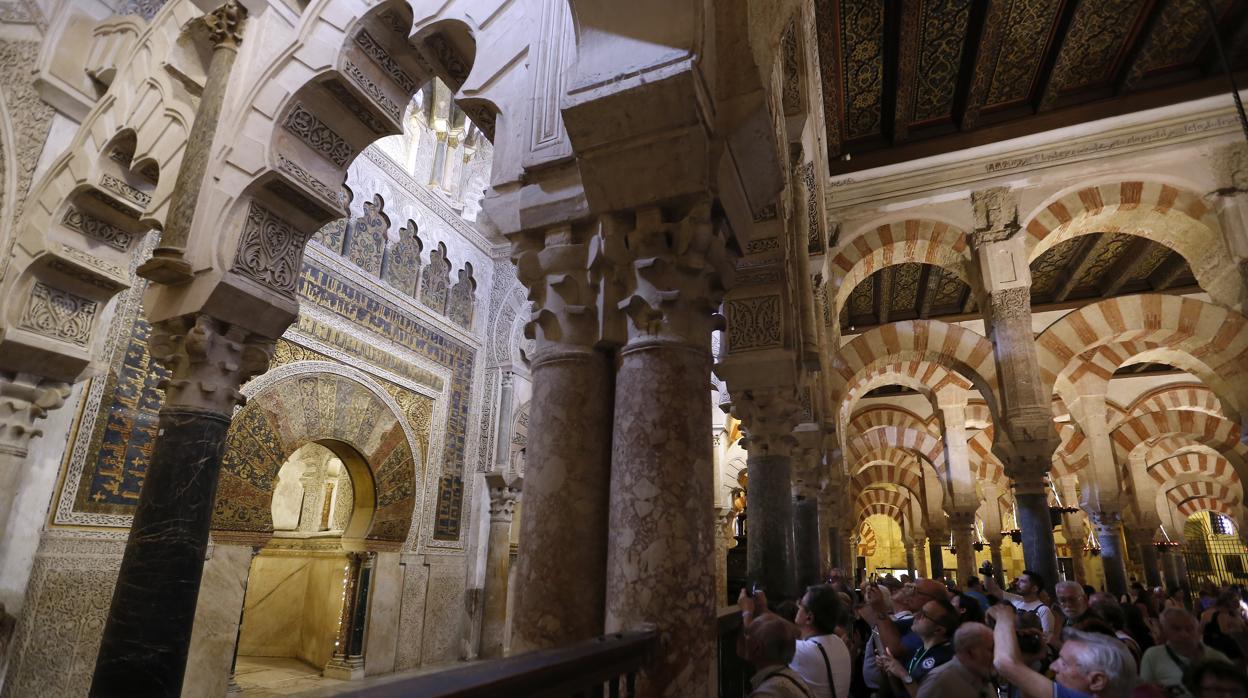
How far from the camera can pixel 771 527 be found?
412 cm

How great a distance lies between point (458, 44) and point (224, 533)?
5.21 metres

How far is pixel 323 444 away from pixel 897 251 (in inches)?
282

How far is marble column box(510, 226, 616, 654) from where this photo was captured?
180 centimetres

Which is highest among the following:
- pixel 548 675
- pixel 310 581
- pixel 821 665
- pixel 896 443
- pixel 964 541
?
pixel 896 443

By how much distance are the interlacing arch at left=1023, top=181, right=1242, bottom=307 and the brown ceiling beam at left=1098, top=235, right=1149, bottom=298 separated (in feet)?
8.78

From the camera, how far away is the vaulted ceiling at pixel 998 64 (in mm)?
5953

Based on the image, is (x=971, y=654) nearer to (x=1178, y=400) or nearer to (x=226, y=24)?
(x=226, y=24)

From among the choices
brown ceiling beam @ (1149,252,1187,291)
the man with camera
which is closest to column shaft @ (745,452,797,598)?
the man with camera

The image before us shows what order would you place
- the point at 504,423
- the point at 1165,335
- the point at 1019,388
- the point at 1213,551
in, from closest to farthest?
the point at 1019,388
the point at 1165,335
the point at 504,423
the point at 1213,551

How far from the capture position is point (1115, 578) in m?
9.29

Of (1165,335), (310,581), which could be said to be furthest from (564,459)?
(1165,335)

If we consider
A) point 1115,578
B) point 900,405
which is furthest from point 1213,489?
point 1115,578

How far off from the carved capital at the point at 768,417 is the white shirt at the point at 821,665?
1.88 meters

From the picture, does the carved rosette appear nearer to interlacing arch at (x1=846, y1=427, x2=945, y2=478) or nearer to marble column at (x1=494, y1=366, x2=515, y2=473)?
marble column at (x1=494, y1=366, x2=515, y2=473)
